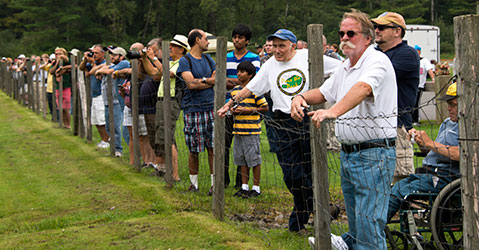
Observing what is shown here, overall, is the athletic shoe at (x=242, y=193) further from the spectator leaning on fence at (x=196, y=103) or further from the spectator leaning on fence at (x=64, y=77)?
the spectator leaning on fence at (x=64, y=77)

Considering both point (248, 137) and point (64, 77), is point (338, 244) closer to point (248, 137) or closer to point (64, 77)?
point (248, 137)

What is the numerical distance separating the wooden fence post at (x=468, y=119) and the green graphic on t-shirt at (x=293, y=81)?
A: 2.67 metres

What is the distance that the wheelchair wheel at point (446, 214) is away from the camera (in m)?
5.20

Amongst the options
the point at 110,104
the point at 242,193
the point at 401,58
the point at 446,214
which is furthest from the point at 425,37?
the point at 446,214

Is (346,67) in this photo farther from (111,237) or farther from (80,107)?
(80,107)

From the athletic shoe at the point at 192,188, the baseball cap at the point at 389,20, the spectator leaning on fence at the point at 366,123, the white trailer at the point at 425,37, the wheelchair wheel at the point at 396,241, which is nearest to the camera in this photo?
the spectator leaning on fence at the point at 366,123

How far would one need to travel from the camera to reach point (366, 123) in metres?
4.54

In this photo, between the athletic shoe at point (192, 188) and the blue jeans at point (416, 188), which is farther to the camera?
the athletic shoe at point (192, 188)

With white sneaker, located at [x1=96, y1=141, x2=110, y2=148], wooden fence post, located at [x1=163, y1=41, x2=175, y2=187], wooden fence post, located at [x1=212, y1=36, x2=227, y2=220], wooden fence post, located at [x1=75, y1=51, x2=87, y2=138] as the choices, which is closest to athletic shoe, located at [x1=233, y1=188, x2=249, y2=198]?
wooden fence post, located at [x1=163, y1=41, x2=175, y2=187]

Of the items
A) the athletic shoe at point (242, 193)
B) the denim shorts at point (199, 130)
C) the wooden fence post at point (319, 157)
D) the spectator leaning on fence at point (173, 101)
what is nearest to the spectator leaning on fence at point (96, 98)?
the spectator leaning on fence at point (173, 101)

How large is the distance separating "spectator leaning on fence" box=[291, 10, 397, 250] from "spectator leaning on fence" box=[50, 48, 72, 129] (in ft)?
40.3

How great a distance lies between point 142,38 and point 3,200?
5683 centimetres

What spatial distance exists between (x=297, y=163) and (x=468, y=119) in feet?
9.22

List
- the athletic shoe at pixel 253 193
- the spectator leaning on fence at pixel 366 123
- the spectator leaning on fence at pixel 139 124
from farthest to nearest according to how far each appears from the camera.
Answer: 1. the spectator leaning on fence at pixel 139 124
2. the athletic shoe at pixel 253 193
3. the spectator leaning on fence at pixel 366 123
